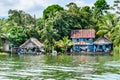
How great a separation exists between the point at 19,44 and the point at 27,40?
1641 mm

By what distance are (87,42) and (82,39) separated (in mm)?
907

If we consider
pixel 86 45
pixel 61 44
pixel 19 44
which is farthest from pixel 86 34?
pixel 19 44

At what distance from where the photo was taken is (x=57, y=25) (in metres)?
56.1

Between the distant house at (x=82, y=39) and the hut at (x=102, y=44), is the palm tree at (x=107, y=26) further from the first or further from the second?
the distant house at (x=82, y=39)

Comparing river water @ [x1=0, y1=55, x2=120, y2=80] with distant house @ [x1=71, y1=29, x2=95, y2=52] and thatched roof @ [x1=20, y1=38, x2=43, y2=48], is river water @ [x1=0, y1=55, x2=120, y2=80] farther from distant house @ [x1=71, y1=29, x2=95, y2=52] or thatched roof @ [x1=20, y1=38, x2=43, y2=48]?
distant house @ [x1=71, y1=29, x2=95, y2=52]

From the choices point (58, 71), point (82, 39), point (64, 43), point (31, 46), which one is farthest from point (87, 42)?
point (58, 71)

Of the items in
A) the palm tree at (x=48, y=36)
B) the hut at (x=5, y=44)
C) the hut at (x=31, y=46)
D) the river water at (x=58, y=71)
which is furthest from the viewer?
the hut at (x=5, y=44)

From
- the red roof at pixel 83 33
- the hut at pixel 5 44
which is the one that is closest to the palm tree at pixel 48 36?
the red roof at pixel 83 33

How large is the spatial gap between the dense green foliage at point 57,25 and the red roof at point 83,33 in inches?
32.8

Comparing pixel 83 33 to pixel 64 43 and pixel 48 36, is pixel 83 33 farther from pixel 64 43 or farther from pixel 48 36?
pixel 48 36

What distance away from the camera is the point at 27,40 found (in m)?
54.9

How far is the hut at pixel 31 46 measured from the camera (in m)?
54.2

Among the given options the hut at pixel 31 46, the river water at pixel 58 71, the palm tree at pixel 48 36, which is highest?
the palm tree at pixel 48 36

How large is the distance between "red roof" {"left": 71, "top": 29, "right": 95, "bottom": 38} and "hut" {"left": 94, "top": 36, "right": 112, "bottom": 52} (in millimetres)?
1237
